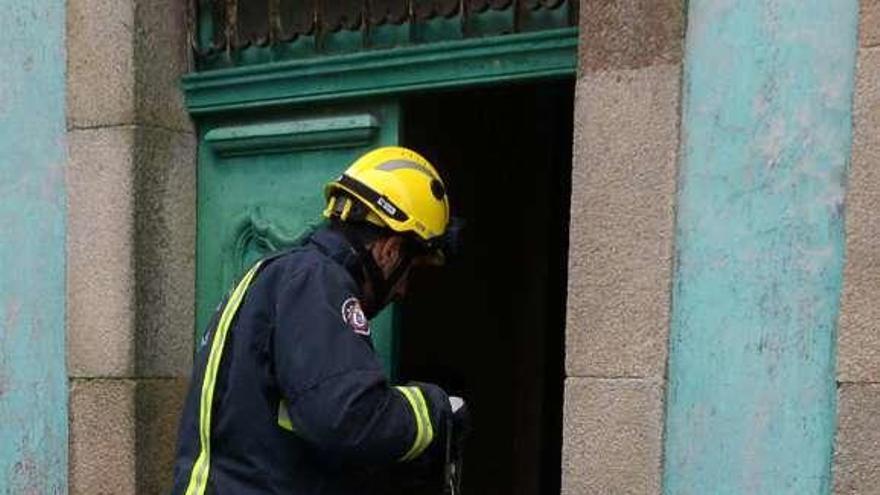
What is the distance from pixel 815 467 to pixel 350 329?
1.36 m

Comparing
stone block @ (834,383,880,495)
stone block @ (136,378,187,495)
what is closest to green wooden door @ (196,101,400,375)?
stone block @ (136,378,187,495)

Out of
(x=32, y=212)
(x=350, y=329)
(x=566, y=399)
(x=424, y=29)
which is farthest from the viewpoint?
(x=32, y=212)

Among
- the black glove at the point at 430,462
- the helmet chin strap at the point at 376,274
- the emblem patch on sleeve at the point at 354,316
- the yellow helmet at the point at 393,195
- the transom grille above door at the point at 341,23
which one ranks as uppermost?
the transom grille above door at the point at 341,23

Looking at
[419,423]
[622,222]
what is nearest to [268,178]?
[622,222]

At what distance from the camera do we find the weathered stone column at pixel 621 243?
12.4ft

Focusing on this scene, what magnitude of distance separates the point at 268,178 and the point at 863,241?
2.35 metres

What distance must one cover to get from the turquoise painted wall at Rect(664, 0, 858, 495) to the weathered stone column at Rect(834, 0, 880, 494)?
0.20ft

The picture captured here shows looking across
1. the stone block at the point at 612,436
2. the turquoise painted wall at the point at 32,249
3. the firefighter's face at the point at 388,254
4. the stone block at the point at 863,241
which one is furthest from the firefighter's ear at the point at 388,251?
the turquoise painted wall at the point at 32,249

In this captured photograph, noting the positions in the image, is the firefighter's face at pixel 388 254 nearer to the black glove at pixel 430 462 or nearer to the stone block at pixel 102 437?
the black glove at pixel 430 462

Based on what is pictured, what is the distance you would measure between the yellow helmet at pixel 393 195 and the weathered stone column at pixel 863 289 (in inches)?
44.5

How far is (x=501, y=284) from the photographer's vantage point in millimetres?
5934

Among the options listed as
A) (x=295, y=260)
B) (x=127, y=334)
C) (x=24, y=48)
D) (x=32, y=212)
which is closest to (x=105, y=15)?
(x=24, y=48)

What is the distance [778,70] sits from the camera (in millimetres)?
3613

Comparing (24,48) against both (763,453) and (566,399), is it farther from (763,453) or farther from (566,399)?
(763,453)
